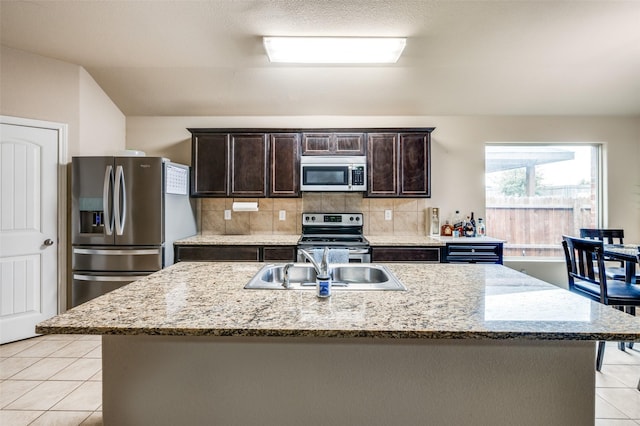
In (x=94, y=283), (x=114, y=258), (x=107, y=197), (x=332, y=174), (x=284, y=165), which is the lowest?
(x=94, y=283)

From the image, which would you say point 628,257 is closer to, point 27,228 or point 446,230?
point 446,230

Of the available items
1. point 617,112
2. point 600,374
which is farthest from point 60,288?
point 617,112

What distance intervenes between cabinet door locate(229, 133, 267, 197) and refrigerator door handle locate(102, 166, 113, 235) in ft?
3.77

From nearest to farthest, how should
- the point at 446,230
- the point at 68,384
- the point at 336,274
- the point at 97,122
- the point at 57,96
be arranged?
the point at 336,274, the point at 68,384, the point at 57,96, the point at 97,122, the point at 446,230

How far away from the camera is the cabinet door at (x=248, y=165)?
143 inches

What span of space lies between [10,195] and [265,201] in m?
2.41

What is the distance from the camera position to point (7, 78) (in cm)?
298

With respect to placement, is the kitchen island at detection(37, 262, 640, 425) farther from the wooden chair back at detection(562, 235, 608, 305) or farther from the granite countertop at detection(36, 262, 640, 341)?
the wooden chair back at detection(562, 235, 608, 305)

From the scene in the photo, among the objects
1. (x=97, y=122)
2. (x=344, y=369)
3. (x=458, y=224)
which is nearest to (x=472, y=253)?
(x=458, y=224)

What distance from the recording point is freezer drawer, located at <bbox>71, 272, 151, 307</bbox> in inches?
121

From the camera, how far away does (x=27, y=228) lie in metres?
3.03

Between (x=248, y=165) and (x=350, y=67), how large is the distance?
1.52 m

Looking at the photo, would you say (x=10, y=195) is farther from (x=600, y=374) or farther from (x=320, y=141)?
(x=600, y=374)

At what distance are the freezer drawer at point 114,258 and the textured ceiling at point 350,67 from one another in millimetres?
1781
